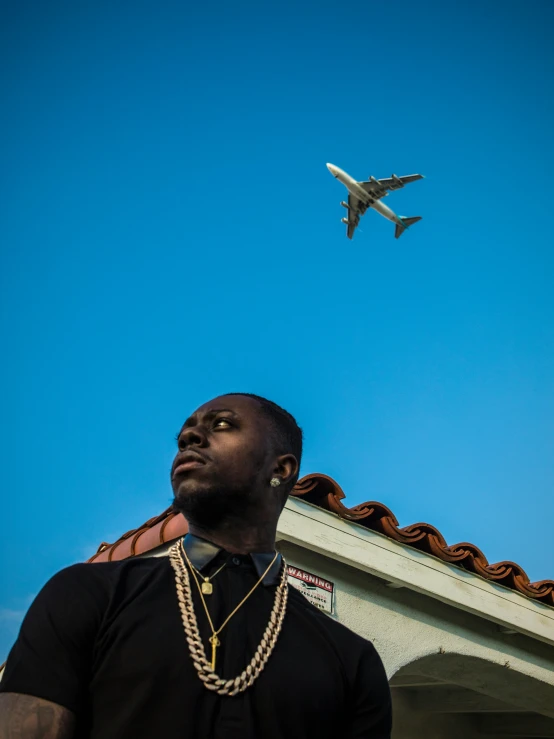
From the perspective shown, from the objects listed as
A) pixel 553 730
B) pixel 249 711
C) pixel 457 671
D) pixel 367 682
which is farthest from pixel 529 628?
pixel 249 711

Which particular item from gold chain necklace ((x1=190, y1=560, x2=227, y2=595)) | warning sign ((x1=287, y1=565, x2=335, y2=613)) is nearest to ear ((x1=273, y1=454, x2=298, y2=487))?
gold chain necklace ((x1=190, y1=560, x2=227, y2=595))

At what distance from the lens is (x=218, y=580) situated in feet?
6.73

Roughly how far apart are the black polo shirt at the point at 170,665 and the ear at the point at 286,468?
38 cm

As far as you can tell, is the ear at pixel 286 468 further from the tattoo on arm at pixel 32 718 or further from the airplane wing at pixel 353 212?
the airplane wing at pixel 353 212

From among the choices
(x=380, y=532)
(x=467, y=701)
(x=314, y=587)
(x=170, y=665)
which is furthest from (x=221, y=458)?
(x=467, y=701)

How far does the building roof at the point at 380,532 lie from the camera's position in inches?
229

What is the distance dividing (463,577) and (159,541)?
2964 mm

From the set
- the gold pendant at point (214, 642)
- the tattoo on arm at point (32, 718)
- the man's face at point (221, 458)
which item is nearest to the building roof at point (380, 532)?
the man's face at point (221, 458)

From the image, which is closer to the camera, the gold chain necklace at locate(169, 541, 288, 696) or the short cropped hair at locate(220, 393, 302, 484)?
the gold chain necklace at locate(169, 541, 288, 696)

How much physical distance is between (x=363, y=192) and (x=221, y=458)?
32.4m

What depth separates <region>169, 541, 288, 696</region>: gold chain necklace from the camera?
1.77 meters

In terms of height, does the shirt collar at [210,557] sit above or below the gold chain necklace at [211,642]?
above

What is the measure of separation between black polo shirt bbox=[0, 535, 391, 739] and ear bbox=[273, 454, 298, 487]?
1.26 feet

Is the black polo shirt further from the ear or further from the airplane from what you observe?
the airplane
